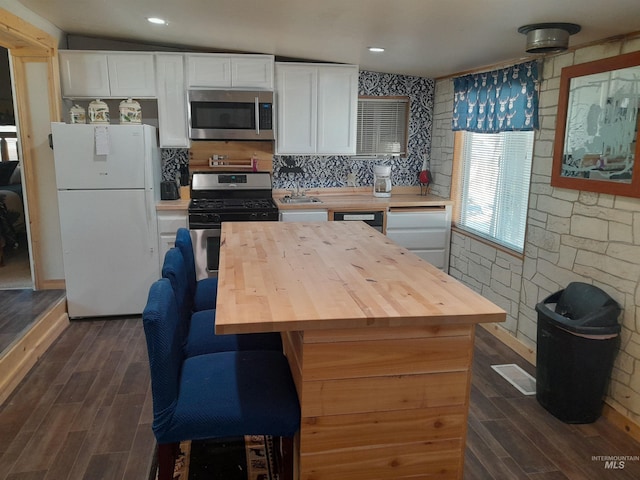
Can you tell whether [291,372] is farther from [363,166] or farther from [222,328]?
[363,166]

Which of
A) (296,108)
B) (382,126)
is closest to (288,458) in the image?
(296,108)

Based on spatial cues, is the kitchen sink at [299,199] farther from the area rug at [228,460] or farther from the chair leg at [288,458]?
the chair leg at [288,458]

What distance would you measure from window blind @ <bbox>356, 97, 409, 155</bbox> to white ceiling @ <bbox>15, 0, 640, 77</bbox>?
0.40m

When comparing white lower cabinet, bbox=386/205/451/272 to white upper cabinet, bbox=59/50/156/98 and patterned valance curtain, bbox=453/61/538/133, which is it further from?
white upper cabinet, bbox=59/50/156/98

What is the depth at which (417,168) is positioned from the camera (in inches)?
204

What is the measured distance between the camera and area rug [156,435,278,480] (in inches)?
87.5

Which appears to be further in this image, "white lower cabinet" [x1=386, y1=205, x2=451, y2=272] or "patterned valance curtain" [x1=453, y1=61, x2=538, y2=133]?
"white lower cabinet" [x1=386, y1=205, x2=451, y2=272]

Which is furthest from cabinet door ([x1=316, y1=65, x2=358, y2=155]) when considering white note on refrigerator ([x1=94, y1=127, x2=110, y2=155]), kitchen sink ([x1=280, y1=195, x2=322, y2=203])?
white note on refrigerator ([x1=94, y1=127, x2=110, y2=155])

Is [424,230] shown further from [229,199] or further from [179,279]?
[179,279]

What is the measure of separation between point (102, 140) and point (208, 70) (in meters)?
1.11

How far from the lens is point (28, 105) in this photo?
391cm

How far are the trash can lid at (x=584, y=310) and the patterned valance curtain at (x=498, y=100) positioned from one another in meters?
1.20

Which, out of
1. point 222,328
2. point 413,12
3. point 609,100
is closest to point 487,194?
point 609,100

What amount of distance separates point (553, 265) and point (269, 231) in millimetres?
1863
